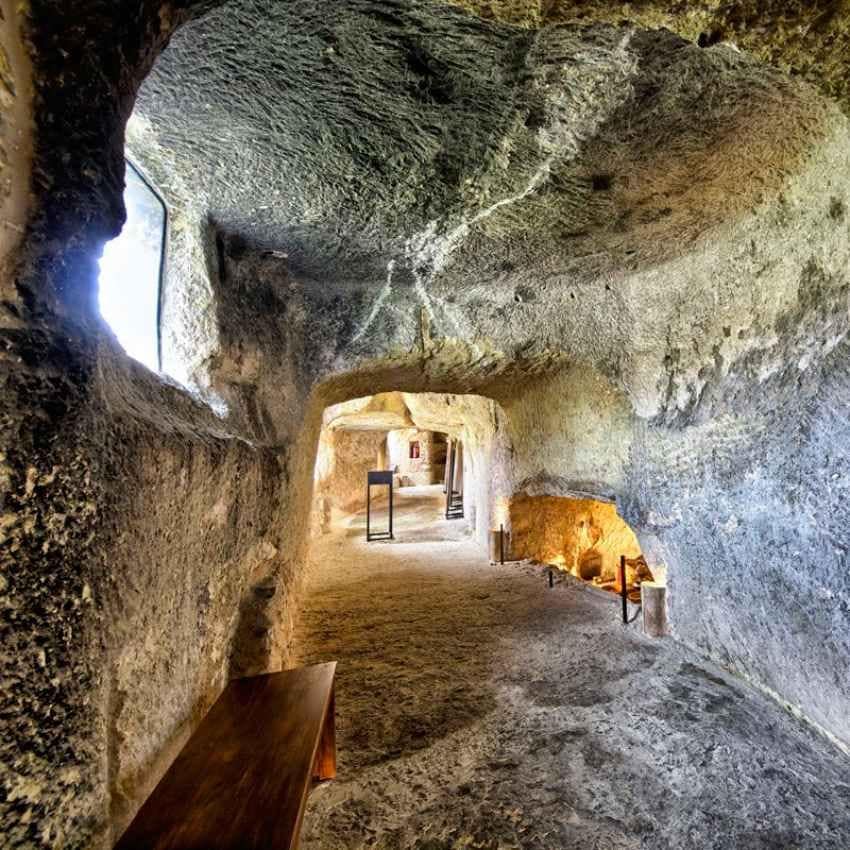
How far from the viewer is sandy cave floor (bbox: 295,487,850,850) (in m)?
1.62

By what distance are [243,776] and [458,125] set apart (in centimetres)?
209

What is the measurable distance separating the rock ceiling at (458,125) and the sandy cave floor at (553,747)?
2442 millimetres

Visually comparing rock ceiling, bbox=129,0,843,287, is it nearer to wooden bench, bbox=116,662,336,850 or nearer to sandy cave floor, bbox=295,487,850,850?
wooden bench, bbox=116,662,336,850

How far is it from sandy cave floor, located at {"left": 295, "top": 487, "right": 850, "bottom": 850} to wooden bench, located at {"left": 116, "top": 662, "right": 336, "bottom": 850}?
0.49m

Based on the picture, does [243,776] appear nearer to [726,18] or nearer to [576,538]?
[726,18]

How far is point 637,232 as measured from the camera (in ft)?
8.36

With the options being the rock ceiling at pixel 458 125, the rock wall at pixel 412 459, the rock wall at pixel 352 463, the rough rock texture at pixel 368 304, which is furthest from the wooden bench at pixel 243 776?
the rock wall at pixel 412 459

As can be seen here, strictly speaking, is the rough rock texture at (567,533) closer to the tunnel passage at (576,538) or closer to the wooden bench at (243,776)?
the tunnel passage at (576,538)

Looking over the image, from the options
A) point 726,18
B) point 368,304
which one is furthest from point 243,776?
point 368,304

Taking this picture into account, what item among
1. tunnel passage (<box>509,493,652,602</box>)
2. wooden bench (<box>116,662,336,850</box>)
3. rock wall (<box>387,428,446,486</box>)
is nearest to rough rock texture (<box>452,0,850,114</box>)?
wooden bench (<box>116,662,336,850</box>)

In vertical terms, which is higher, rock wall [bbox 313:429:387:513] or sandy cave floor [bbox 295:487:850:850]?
rock wall [bbox 313:429:387:513]

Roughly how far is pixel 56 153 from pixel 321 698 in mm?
1655

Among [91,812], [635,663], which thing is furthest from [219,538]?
[635,663]

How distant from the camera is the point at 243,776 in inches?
48.0
